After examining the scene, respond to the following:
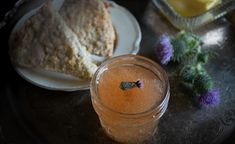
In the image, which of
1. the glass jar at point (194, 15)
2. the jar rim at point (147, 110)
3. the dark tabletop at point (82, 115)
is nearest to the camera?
the jar rim at point (147, 110)

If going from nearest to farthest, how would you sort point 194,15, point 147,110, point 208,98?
point 147,110
point 208,98
point 194,15

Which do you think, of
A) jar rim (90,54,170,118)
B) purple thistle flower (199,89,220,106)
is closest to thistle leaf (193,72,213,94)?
purple thistle flower (199,89,220,106)

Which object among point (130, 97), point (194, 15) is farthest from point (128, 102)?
point (194, 15)

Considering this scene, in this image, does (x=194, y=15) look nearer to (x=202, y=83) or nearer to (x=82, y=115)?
(x=202, y=83)

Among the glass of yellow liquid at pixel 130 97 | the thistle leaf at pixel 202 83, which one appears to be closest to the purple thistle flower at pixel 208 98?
the thistle leaf at pixel 202 83

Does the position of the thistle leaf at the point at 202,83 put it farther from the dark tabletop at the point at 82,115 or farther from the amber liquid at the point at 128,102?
the amber liquid at the point at 128,102

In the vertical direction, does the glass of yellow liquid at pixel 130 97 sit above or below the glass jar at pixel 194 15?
above

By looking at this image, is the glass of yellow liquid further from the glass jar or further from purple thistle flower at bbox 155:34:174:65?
the glass jar
